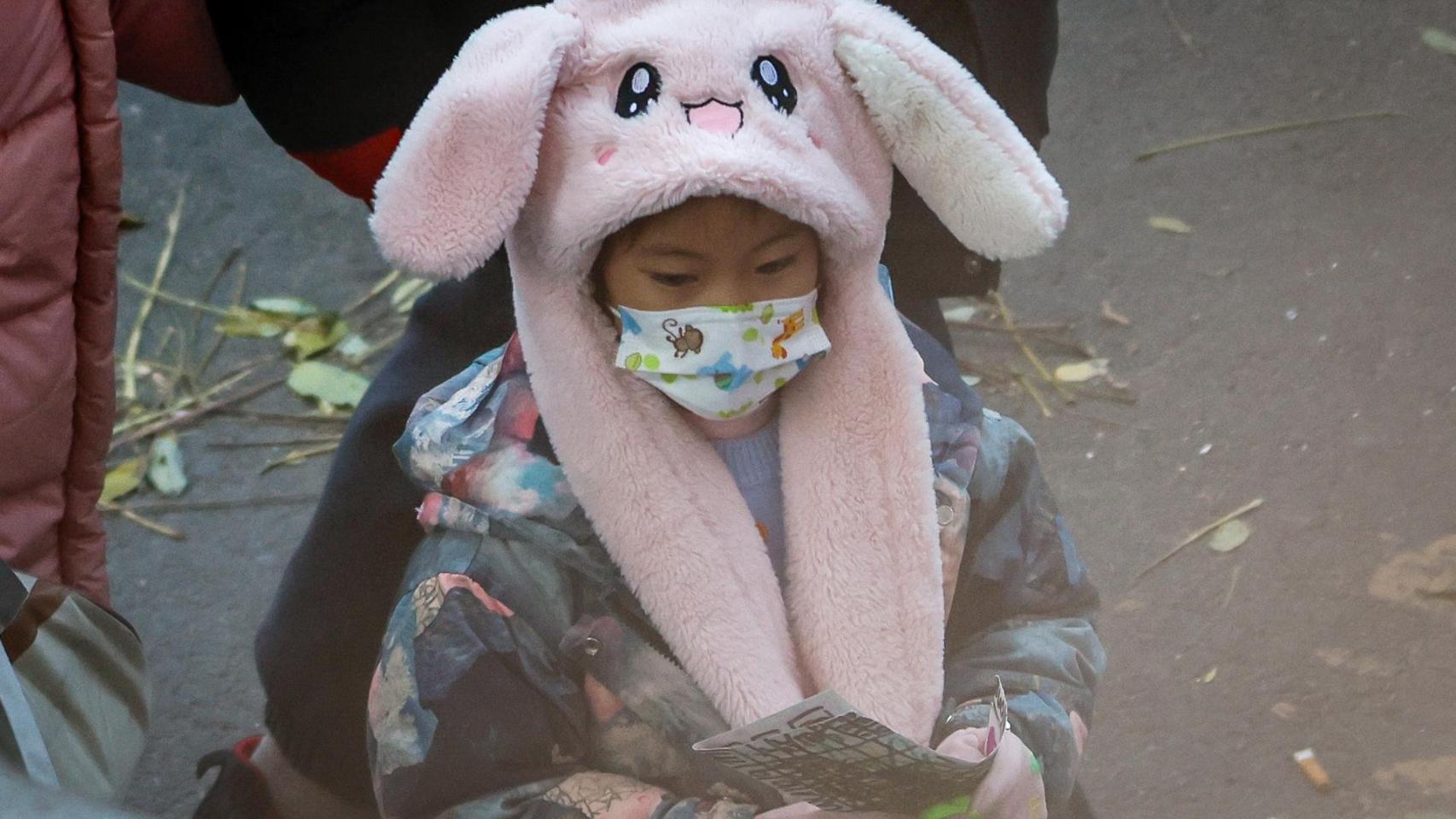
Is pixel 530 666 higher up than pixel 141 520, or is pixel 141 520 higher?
pixel 530 666

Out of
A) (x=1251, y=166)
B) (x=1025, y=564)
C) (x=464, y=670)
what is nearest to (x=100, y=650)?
(x=464, y=670)

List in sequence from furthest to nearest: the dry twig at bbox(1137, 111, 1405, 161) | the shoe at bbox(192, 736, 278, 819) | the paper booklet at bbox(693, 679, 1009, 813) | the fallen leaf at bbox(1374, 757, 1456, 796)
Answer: the dry twig at bbox(1137, 111, 1405, 161) < the shoe at bbox(192, 736, 278, 819) < the fallen leaf at bbox(1374, 757, 1456, 796) < the paper booklet at bbox(693, 679, 1009, 813)

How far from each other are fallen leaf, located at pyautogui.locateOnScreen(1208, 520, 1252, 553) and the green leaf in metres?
0.69

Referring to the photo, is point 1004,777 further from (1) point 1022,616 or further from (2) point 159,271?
(2) point 159,271

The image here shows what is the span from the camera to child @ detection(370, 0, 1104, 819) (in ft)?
2.52

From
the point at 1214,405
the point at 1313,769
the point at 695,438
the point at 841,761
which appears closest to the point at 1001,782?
the point at 841,761

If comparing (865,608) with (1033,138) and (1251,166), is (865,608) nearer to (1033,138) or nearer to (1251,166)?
(1033,138)

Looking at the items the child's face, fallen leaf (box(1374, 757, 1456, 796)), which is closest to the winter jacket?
the child's face

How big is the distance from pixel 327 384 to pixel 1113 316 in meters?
0.69

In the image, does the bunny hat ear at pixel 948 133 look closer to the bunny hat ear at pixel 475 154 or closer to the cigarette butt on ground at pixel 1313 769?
the bunny hat ear at pixel 475 154

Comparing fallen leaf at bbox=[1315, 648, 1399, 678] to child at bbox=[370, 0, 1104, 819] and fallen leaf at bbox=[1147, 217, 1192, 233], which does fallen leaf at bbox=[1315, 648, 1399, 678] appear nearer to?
child at bbox=[370, 0, 1104, 819]

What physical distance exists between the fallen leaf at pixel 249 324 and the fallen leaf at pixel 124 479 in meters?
0.14

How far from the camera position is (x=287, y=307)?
148cm

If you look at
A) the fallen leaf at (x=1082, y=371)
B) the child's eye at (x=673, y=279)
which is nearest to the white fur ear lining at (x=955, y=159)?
the child's eye at (x=673, y=279)
